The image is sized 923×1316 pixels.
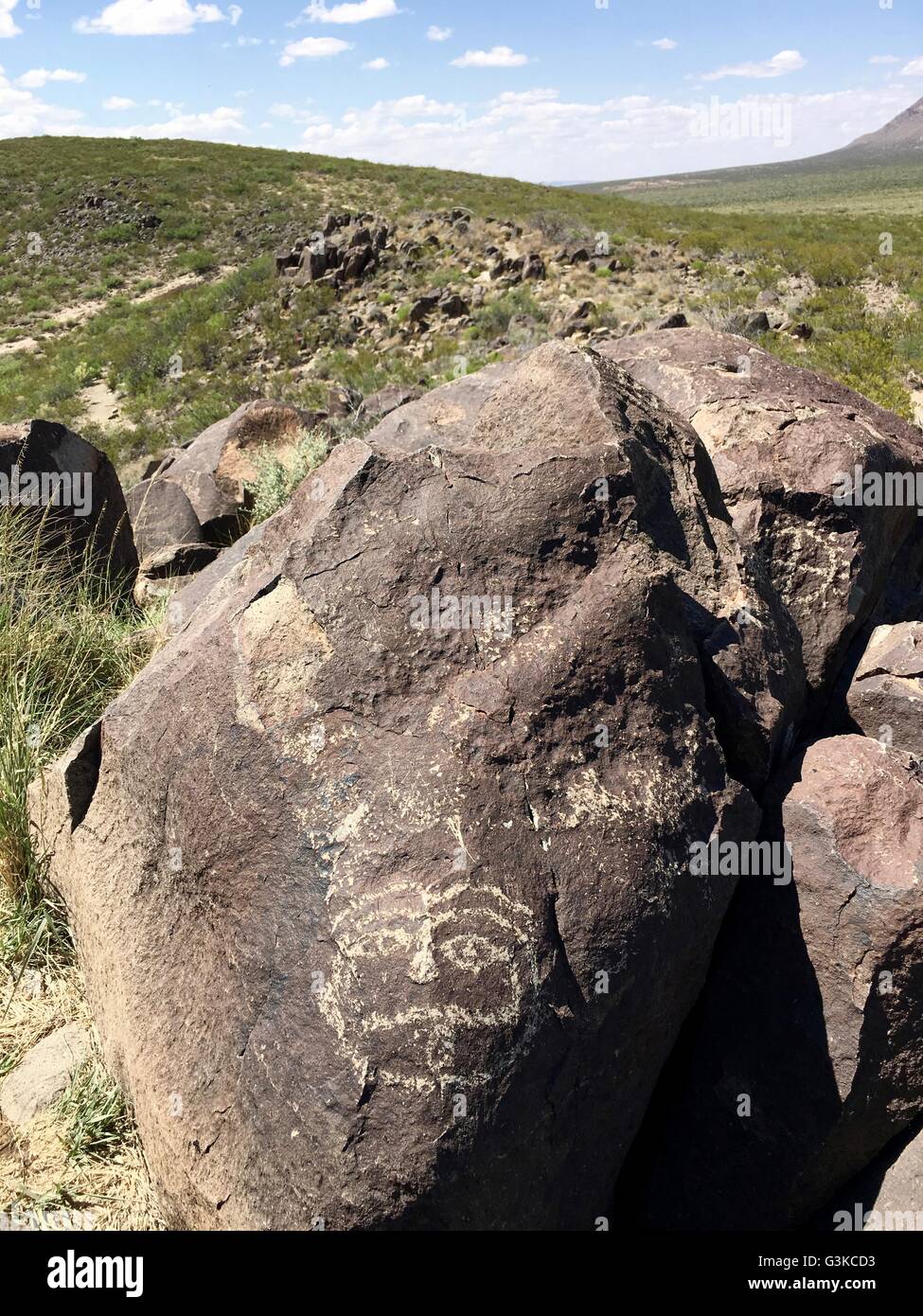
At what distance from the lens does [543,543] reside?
2.73m

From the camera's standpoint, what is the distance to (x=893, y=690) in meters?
3.55

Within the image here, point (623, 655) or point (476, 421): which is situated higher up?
point (476, 421)

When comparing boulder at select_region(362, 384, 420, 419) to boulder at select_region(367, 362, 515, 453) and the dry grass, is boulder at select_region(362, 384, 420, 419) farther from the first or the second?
the dry grass

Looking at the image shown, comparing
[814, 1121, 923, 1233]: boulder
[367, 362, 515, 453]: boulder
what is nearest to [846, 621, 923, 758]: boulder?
Answer: [814, 1121, 923, 1233]: boulder

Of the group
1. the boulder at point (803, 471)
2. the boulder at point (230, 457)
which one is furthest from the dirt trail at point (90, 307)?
the boulder at point (803, 471)

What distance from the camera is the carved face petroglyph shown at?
6.73 feet

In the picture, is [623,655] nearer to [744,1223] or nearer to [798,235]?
[744,1223]

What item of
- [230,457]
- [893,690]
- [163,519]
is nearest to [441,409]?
[163,519]

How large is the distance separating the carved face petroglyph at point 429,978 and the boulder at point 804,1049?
1015 mm

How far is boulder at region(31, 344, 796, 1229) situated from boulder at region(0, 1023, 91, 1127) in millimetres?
299

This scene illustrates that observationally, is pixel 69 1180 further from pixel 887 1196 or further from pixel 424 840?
pixel 887 1196

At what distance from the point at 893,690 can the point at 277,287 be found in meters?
21.6

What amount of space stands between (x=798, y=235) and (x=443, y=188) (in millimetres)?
16126
